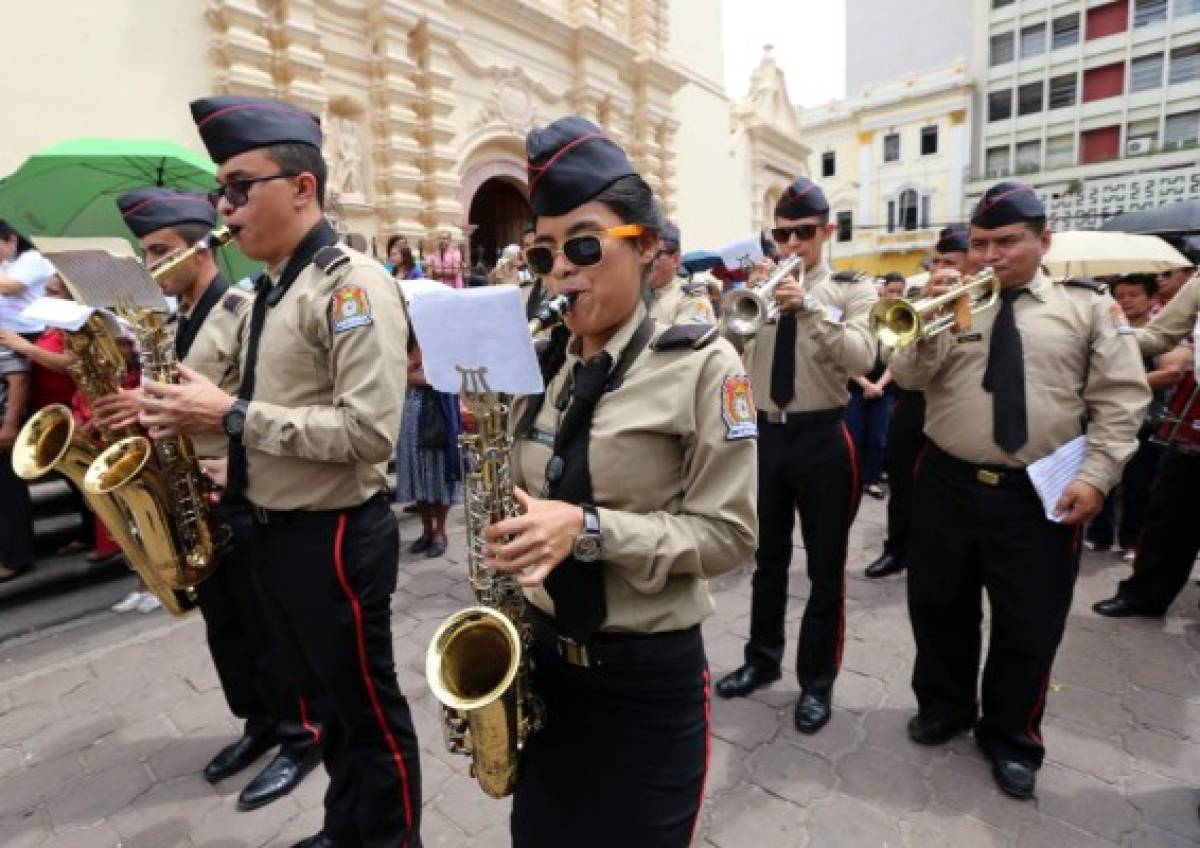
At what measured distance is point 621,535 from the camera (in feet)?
4.76

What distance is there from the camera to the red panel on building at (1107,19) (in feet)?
113

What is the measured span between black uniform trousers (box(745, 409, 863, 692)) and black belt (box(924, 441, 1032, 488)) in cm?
45

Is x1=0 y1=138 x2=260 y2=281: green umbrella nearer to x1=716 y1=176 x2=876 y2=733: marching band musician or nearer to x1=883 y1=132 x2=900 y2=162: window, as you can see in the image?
x1=716 y1=176 x2=876 y2=733: marching band musician

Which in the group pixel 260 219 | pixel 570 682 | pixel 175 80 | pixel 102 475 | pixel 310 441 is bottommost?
pixel 570 682

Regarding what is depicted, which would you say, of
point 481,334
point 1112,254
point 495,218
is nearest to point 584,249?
point 481,334

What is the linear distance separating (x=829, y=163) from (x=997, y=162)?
9968 millimetres

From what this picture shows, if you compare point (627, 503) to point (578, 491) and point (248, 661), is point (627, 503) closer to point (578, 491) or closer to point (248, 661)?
point (578, 491)

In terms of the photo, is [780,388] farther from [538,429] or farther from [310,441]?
[310,441]

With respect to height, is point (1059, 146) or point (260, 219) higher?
point (1059, 146)

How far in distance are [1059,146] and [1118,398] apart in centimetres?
4447

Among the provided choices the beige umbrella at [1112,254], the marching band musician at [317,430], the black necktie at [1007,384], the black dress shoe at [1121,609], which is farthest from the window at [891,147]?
the marching band musician at [317,430]

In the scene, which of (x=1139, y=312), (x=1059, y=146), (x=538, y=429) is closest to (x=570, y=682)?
(x=538, y=429)

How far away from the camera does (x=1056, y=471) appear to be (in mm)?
2752

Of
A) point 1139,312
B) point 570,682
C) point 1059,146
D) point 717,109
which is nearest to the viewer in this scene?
point 570,682
